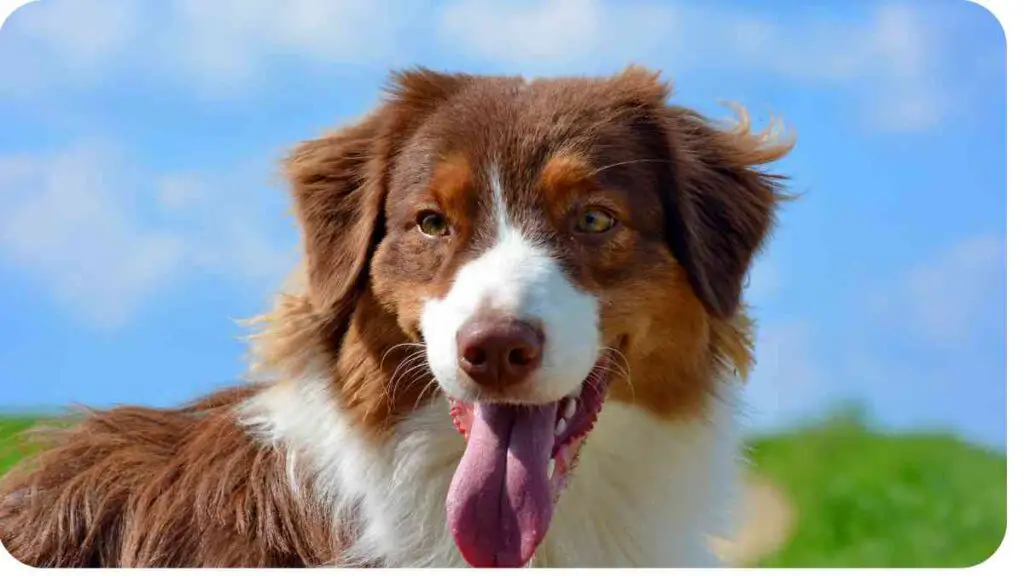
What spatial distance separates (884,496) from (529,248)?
3.69m

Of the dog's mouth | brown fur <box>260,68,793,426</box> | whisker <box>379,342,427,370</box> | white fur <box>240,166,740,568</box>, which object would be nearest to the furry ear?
brown fur <box>260,68,793,426</box>

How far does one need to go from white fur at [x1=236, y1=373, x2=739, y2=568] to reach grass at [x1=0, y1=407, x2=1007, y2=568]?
0.74 meters

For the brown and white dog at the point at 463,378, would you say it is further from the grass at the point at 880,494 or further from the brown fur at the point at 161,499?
the grass at the point at 880,494

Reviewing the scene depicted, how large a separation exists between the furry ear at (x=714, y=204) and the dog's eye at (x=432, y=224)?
87cm

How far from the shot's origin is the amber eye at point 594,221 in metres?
4.54

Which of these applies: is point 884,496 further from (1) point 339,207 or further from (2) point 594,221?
(1) point 339,207

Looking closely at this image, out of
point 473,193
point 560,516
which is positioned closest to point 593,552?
point 560,516

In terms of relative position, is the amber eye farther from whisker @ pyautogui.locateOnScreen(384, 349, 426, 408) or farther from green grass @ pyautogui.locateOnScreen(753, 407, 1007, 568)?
green grass @ pyautogui.locateOnScreen(753, 407, 1007, 568)

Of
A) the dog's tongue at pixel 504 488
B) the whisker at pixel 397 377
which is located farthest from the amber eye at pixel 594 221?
the whisker at pixel 397 377

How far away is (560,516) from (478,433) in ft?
1.91

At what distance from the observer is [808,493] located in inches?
294

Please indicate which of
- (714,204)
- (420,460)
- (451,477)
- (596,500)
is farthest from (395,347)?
(714,204)

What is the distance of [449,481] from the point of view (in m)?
4.85

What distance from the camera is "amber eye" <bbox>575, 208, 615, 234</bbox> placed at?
179 inches
